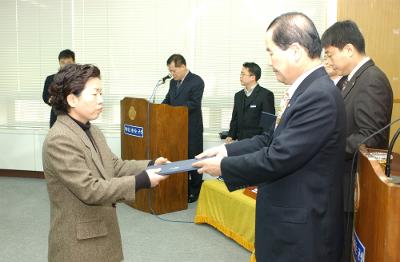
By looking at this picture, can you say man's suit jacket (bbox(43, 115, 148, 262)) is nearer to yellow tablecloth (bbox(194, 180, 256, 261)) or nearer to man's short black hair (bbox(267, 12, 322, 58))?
man's short black hair (bbox(267, 12, 322, 58))

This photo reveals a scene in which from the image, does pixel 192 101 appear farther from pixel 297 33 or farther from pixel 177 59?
pixel 297 33

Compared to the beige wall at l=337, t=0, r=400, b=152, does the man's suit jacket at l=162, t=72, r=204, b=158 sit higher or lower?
lower

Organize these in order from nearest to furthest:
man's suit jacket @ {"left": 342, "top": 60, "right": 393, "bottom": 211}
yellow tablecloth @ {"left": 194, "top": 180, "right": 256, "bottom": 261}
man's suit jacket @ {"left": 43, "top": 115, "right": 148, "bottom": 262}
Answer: man's suit jacket @ {"left": 43, "top": 115, "right": 148, "bottom": 262} < man's suit jacket @ {"left": 342, "top": 60, "right": 393, "bottom": 211} < yellow tablecloth @ {"left": 194, "top": 180, "right": 256, "bottom": 261}

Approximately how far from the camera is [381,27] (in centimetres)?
420

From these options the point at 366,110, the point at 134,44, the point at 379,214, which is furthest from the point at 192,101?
the point at 379,214

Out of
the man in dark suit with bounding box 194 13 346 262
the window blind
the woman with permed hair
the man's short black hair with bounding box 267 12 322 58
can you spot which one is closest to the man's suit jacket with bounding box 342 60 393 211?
the man in dark suit with bounding box 194 13 346 262

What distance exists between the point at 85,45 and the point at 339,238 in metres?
5.01

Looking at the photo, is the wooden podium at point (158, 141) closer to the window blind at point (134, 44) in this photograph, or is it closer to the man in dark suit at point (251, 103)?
the man in dark suit at point (251, 103)

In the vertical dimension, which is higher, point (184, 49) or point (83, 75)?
point (184, 49)

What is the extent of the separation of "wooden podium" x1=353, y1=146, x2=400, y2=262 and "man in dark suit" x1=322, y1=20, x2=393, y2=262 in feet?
1.63

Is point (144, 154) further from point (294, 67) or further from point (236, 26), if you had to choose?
point (294, 67)

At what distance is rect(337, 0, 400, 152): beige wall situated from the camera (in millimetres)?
4164

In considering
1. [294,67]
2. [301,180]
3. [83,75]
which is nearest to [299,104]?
[294,67]

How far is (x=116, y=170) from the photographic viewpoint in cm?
198
